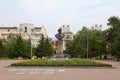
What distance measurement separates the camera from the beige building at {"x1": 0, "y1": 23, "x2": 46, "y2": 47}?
421ft

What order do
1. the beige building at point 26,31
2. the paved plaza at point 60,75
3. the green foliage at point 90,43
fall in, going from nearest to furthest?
the paved plaza at point 60,75
the green foliage at point 90,43
the beige building at point 26,31

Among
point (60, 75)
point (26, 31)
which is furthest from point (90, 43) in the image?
point (60, 75)

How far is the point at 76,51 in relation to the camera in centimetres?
9375

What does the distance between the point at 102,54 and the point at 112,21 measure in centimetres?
1091

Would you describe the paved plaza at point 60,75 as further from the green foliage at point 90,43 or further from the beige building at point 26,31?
the beige building at point 26,31

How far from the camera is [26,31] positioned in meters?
128

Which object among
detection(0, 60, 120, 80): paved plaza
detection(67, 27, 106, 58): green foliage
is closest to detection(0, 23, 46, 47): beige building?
detection(67, 27, 106, 58): green foliage

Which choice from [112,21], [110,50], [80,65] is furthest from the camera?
[112,21]

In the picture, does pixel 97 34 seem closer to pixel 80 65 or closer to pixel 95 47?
pixel 95 47

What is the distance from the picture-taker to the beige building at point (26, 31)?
421ft

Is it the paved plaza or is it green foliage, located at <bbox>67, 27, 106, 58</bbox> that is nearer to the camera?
the paved plaza

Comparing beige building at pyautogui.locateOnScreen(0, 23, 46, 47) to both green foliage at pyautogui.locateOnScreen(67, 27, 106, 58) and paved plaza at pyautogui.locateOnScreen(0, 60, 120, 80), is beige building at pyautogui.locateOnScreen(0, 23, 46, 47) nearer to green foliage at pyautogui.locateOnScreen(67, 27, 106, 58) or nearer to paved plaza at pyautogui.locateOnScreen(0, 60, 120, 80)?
green foliage at pyautogui.locateOnScreen(67, 27, 106, 58)

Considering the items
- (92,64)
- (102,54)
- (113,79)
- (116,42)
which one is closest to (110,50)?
(116,42)

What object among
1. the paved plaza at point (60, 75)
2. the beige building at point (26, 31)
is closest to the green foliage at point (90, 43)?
the beige building at point (26, 31)
